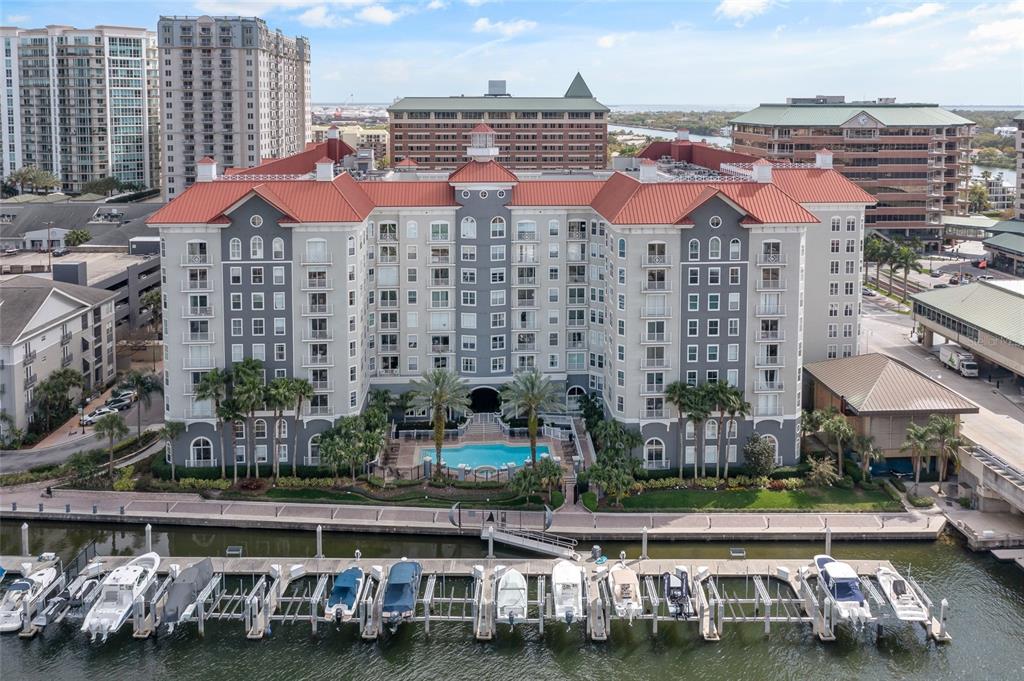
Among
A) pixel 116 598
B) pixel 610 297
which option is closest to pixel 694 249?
pixel 610 297

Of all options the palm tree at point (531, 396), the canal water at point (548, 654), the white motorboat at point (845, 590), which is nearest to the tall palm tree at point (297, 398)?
the palm tree at point (531, 396)

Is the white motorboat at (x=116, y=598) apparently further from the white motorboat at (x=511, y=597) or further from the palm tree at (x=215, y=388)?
the white motorboat at (x=511, y=597)

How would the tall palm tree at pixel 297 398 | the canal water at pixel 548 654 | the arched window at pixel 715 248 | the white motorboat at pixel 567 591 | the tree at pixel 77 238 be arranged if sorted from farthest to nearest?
the tree at pixel 77 238 → the arched window at pixel 715 248 → the tall palm tree at pixel 297 398 → the white motorboat at pixel 567 591 → the canal water at pixel 548 654

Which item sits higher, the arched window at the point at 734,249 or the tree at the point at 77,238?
the arched window at the point at 734,249

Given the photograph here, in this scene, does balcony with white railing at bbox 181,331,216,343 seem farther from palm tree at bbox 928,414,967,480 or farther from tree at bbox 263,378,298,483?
palm tree at bbox 928,414,967,480

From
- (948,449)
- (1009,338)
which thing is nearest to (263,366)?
(948,449)

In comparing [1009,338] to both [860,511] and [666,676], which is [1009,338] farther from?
[666,676]

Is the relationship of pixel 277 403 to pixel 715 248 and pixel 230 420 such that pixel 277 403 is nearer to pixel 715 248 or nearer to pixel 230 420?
pixel 230 420
